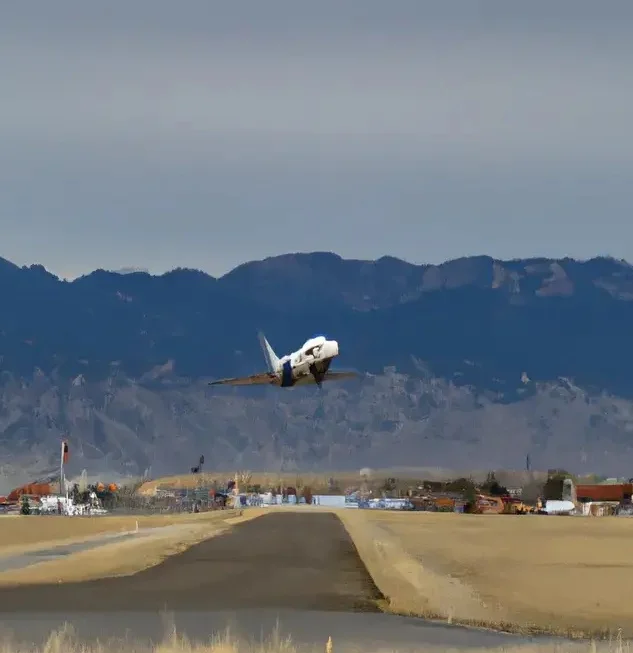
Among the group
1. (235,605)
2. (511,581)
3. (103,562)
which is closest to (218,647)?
(235,605)

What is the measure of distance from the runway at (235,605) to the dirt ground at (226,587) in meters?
0.03

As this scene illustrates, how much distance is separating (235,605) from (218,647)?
633 inches

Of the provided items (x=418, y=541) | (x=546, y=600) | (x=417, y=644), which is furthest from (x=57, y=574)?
(x=418, y=541)

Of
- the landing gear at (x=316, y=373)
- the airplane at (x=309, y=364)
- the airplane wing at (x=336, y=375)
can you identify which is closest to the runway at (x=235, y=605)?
the landing gear at (x=316, y=373)

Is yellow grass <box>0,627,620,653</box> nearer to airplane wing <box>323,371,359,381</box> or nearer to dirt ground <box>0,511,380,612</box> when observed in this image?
dirt ground <box>0,511,380,612</box>

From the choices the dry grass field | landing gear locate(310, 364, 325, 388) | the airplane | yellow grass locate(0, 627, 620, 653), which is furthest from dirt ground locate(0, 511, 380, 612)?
the airplane

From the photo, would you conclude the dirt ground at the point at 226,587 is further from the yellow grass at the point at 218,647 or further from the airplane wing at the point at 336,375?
the airplane wing at the point at 336,375

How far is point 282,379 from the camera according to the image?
125 metres

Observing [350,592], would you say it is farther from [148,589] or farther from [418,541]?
[418,541]

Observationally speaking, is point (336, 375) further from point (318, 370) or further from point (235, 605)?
point (235, 605)

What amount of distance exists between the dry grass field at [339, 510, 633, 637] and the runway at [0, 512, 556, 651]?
5.46 feet

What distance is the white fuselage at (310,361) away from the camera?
121375 mm

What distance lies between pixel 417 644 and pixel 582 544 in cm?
8280

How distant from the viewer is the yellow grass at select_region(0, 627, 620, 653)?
36875 mm
